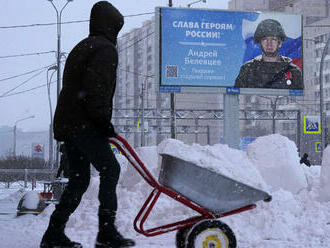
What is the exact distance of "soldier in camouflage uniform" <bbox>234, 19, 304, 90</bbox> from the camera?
17969 mm

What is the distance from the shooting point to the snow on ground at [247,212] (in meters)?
4.78

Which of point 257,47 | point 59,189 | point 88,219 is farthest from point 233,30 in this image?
point 88,219

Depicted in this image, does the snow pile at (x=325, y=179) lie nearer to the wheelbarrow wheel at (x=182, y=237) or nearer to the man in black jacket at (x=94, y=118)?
the wheelbarrow wheel at (x=182, y=237)

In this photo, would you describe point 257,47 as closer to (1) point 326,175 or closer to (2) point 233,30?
(2) point 233,30

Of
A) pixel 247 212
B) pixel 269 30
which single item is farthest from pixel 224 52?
pixel 247 212

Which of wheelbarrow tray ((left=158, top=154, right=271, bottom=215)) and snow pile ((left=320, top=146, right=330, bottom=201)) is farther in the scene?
snow pile ((left=320, top=146, right=330, bottom=201))

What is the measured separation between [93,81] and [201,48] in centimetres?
1420

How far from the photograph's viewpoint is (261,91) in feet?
59.0

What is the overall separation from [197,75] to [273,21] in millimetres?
3490

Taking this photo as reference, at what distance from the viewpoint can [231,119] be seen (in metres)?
18.5

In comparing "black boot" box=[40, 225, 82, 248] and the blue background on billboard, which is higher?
the blue background on billboard

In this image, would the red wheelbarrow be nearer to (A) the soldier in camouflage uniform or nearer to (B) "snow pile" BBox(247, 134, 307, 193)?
(B) "snow pile" BBox(247, 134, 307, 193)

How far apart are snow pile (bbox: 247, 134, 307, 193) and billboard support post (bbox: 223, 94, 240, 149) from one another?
903 cm

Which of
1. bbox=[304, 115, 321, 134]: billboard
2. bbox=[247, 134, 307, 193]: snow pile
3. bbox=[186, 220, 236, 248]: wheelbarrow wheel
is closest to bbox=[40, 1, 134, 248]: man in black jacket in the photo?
bbox=[186, 220, 236, 248]: wheelbarrow wheel
